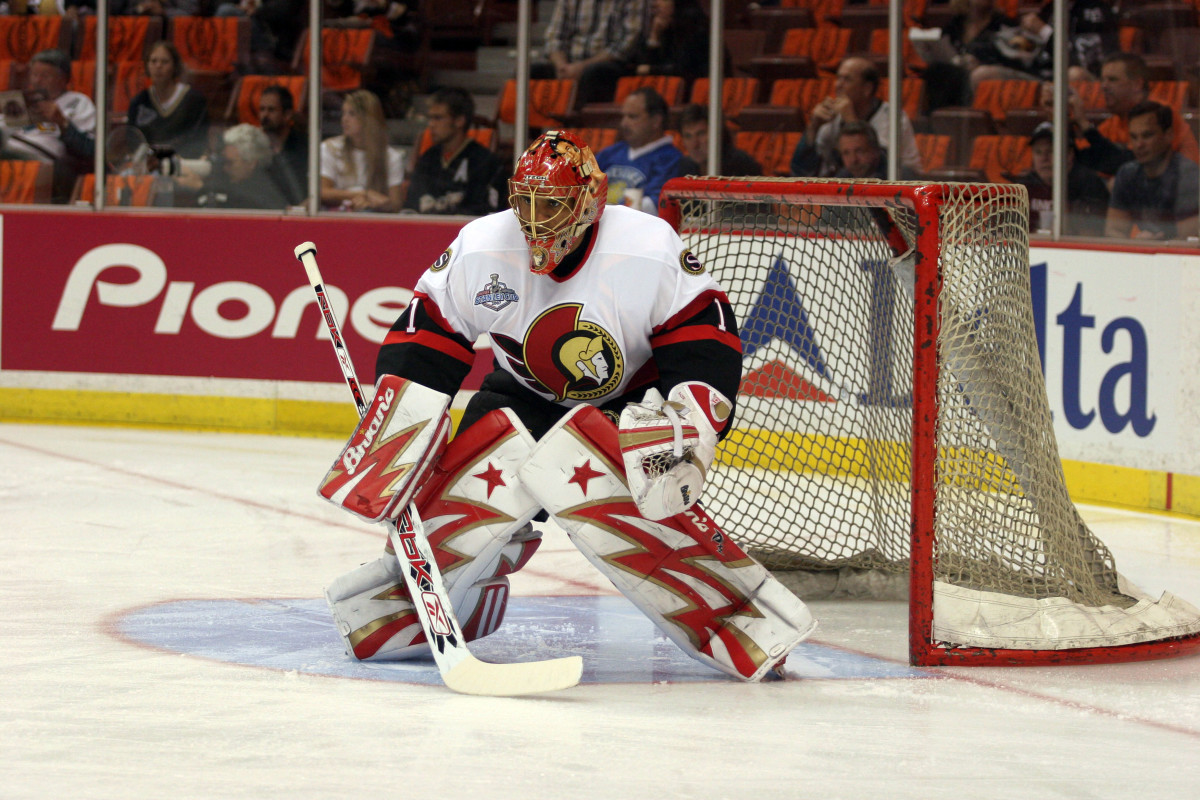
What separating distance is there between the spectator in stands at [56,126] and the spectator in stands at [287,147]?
789 mm

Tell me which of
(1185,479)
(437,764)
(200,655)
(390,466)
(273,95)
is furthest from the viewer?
(273,95)

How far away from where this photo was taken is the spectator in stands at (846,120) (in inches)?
238

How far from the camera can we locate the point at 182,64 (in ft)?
22.7

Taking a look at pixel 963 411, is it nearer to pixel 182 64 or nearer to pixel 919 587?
pixel 919 587

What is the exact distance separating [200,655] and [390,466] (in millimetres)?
599

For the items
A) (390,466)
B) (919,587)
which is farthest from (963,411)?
(390,466)

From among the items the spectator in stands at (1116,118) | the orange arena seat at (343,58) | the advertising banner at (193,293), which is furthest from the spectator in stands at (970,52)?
the orange arena seat at (343,58)

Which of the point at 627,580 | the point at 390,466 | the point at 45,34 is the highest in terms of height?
the point at 45,34

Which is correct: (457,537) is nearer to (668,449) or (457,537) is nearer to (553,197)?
(668,449)

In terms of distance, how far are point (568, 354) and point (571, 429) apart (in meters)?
0.19

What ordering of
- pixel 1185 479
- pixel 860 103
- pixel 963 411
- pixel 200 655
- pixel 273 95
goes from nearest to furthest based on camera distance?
1. pixel 200 655
2. pixel 963 411
3. pixel 1185 479
4. pixel 860 103
5. pixel 273 95

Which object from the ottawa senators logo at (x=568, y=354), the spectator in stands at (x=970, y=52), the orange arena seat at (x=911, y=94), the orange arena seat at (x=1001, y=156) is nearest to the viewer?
the ottawa senators logo at (x=568, y=354)

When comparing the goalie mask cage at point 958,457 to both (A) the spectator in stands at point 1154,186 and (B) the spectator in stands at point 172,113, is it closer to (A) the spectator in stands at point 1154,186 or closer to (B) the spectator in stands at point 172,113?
(A) the spectator in stands at point 1154,186

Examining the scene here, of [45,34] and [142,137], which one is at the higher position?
[45,34]
